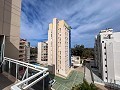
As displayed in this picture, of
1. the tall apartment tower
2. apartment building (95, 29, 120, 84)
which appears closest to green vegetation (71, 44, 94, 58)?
the tall apartment tower

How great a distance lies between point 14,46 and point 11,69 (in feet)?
6.88

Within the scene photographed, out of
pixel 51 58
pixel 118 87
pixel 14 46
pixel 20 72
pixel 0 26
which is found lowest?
pixel 118 87

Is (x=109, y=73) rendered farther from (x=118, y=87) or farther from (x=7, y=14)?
(x=7, y=14)

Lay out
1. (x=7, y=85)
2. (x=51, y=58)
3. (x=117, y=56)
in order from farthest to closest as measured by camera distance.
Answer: (x=51, y=58) → (x=117, y=56) → (x=7, y=85)

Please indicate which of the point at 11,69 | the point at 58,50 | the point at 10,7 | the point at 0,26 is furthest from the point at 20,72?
the point at 58,50

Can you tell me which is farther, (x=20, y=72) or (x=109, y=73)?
(x=109, y=73)

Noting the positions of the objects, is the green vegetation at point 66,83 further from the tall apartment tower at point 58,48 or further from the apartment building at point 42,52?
the apartment building at point 42,52

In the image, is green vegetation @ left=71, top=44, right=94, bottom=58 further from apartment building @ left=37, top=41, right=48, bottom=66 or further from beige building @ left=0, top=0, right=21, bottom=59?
beige building @ left=0, top=0, right=21, bottom=59

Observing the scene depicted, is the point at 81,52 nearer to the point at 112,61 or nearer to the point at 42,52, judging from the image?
the point at 42,52

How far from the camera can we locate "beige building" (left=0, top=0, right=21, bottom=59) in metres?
5.06

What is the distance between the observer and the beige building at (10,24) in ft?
16.6

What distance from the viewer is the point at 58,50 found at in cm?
2866

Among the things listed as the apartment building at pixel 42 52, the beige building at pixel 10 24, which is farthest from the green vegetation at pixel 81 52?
the beige building at pixel 10 24

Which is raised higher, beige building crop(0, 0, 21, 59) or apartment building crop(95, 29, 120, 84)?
beige building crop(0, 0, 21, 59)
